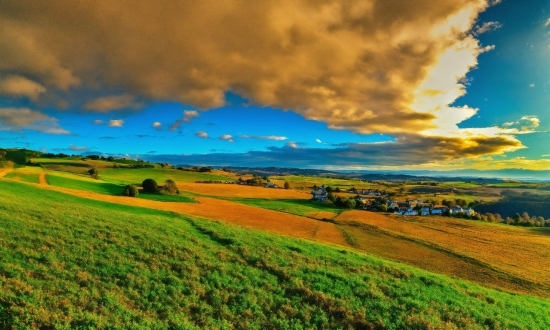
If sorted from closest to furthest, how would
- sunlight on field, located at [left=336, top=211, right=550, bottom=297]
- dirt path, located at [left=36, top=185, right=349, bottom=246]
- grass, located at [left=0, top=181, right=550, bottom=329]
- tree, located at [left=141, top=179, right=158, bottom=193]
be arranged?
1. grass, located at [left=0, top=181, right=550, bottom=329]
2. sunlight on field, located at [left=336, top=211, right=550, bottom=297]
3. dirt path, located at [left=36, top=185, right=349, bottom=246]
4. tree, located at [left=141, top=179, right=158, bottom=193]

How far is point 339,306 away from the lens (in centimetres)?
1408

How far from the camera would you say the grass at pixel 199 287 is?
11133mm

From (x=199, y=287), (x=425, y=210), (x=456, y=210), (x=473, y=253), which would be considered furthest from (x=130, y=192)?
(x=456, y=210)

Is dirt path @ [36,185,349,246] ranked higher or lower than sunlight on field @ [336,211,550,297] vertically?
higher

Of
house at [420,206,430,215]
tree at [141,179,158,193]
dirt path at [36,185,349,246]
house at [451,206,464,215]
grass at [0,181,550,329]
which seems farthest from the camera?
house at [420,206,430,215]

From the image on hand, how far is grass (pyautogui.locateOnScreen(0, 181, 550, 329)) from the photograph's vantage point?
36.5 ft

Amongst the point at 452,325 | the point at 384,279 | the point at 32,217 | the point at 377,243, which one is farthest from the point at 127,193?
the point at 452,325

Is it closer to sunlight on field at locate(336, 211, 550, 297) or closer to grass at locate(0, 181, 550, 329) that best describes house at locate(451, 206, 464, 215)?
sunlight on field at locate(336, 211, 550, 297)

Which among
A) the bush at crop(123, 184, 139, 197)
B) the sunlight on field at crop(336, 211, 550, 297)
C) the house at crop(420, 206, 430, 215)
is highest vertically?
the bush at crop(123, 184, 139, 197)

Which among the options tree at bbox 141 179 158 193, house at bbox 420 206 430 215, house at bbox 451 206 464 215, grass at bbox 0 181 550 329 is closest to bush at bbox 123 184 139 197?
tree at bbox 141 179 158 193

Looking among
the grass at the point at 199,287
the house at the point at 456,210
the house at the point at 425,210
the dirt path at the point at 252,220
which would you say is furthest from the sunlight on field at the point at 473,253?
the house at the point at 425,210

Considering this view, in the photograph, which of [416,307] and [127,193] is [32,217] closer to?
[416,307]

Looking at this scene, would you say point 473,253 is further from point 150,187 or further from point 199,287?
point 150,187

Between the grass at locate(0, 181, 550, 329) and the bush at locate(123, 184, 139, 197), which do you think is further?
the bush at locate(123, 184, 139, 197)
